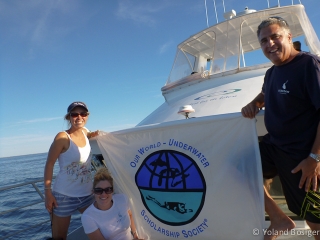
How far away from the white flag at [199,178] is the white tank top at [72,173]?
57 cm

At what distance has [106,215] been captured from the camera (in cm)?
269

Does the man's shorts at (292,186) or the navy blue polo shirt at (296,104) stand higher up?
the navy blue polo shirt at (296,104)

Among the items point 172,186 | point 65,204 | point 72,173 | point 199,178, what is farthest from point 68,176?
point 199,178

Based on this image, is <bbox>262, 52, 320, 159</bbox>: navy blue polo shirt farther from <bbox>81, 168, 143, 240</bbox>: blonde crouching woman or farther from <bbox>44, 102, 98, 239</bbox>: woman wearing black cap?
<bbox>44, 102, 98, 239</bbox>: woman wearing black cap

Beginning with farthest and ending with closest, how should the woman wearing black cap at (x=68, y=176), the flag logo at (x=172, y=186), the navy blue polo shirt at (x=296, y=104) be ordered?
the woman wearing black cap at (x=68, y=176)
the flag logo at (x=172, y=186)
the navy blue polo shirt at (x=296, y=104)

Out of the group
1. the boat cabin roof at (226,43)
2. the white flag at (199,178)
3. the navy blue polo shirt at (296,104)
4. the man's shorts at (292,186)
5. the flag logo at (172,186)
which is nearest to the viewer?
the navy blue polo shirt at (296,104)

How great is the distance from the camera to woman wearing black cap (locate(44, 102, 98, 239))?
2.84 meters

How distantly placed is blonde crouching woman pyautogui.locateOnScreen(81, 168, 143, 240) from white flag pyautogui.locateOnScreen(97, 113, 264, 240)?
306 millimetres

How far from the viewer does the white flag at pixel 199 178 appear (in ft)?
8.33

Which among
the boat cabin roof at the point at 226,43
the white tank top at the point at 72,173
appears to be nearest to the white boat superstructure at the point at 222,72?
the boat cabin roof at the point at 226,43

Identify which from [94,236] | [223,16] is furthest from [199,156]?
[223,16]

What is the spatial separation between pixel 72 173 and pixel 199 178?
1413mm

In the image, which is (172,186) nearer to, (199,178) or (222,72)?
(199,178)

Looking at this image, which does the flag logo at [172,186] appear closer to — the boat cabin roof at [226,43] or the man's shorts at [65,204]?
the man's shorts at [65,204]
